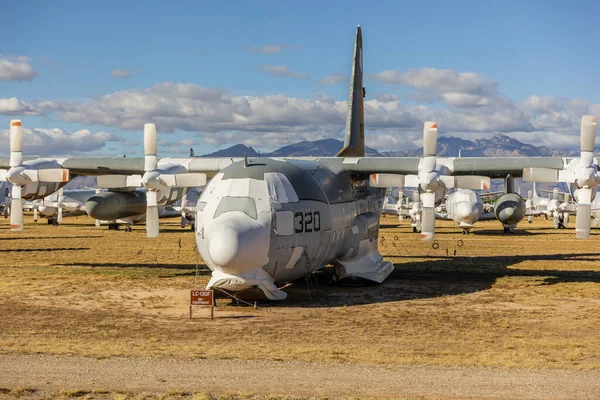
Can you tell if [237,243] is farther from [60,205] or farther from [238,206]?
[60,205]

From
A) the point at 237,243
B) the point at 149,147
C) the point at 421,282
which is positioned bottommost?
the point at 421,282

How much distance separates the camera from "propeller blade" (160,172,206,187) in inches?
967

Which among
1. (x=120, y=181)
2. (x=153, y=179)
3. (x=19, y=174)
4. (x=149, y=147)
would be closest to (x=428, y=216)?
(x=153, y=179)

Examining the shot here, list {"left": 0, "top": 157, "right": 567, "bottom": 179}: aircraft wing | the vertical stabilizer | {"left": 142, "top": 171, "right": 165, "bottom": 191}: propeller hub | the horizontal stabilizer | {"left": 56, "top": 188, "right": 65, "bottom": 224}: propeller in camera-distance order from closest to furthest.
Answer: the horizontal stabilizer
{"left": 0, "top": 157, "right": 567, "bottom": 179}: aircraft wing
{"left": 142, "top": 171, "right": 165, "bottom": 191}: propeller hub
the vertical stabilizer
{"left": 56, "top": 188, "right": 65, "bottom": 224}: propeller

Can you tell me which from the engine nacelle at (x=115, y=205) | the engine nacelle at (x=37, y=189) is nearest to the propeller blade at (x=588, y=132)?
the engine nacelle at (x=37, y=189)

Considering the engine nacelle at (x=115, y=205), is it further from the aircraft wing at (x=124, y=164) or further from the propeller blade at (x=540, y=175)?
the propeller blade at (x=540, y=175)

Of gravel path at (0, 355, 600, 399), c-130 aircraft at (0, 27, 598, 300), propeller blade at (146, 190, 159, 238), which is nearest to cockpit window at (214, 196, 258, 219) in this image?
c-130 aircraft at (0, 27, 598, 300)

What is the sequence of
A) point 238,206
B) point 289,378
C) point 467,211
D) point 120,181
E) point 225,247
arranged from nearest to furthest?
point 289,378 < point 225,247 < point 238,206 < point 120,181 < point 467,211

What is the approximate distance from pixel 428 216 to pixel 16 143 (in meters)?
16.1

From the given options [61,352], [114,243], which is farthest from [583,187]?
[114,243]

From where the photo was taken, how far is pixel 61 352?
13.0 m

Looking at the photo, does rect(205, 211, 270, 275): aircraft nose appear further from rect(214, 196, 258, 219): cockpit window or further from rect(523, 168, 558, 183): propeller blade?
rect(523, 168, 558, 183): propeller blade

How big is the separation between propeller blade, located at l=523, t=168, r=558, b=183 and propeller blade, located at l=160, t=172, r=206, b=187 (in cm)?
1133

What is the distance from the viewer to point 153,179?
25406mm
